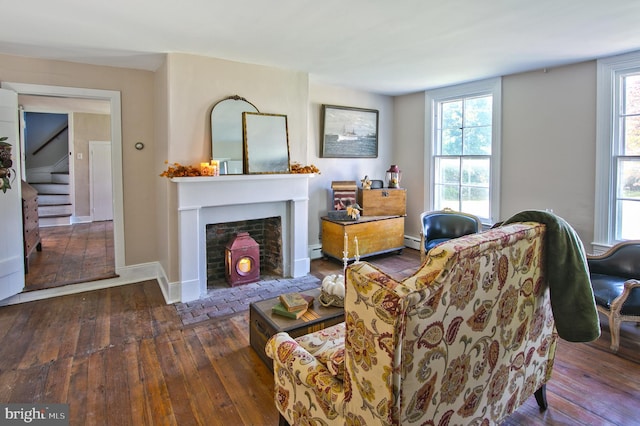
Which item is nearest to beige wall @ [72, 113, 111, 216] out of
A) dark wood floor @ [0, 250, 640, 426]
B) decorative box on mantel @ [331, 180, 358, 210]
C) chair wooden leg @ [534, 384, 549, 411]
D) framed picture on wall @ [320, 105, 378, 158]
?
dark wood floor @ [0, 250, 640, 426]

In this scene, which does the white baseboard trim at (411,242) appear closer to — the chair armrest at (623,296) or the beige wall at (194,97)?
the beige wall at (194,97)

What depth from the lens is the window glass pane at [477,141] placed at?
470 cm

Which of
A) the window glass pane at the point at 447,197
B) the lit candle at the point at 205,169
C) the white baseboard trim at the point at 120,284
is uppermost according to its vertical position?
the lit candle at the point at 205,169

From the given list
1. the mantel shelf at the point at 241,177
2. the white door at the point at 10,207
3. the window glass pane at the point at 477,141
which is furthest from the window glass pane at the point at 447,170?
the white door at the point at 10,207

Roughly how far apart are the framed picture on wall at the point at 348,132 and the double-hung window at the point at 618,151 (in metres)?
2.77

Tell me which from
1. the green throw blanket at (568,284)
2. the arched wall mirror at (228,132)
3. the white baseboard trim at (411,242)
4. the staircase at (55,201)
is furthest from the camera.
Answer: the staircase at (55,201)

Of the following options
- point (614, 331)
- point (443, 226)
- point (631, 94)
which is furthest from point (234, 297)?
point (631, 94)

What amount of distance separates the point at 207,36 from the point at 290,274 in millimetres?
2656

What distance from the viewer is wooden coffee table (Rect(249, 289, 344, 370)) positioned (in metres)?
2.35

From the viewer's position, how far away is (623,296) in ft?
8.70

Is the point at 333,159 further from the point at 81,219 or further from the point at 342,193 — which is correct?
A: the point at 81,219

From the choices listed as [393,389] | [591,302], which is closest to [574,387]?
[591,302]

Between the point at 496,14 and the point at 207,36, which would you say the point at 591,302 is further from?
the point at 207,36

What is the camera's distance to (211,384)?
2.34 meters
